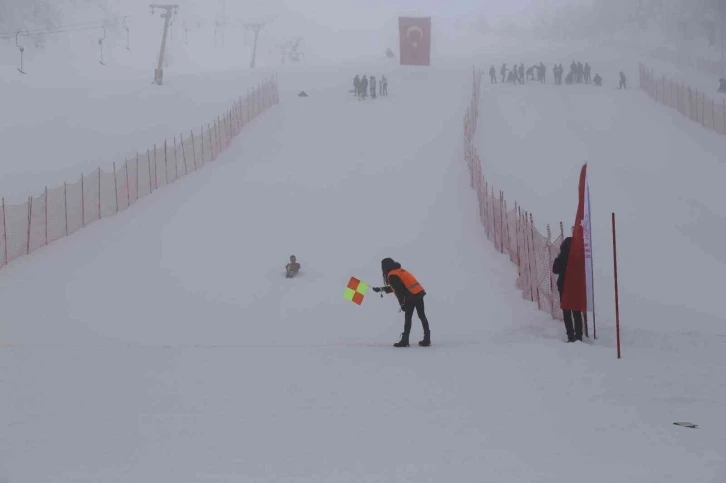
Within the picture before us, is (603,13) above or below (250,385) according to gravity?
above

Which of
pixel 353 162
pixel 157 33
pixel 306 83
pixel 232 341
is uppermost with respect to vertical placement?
pixel 157 33

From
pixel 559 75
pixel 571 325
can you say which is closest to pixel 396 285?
pixel 571 325

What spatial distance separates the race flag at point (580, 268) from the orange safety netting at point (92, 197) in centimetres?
1091

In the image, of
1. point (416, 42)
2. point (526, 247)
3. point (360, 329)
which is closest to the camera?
point (360, 329)

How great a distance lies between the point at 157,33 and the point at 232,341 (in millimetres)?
124204

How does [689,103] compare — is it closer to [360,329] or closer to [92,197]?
[92,197]

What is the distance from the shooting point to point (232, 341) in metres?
14.2

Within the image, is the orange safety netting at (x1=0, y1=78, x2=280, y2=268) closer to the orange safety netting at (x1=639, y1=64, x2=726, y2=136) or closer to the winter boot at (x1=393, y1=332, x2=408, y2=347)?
the winter boot at (x1=393, y1=332, x2=408, y2=347)

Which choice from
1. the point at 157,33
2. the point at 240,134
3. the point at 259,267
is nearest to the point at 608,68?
the point at 240,134

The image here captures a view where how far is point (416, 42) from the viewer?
64.6m

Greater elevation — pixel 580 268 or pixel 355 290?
pixel 580 268

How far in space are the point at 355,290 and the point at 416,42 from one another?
5431 centimetres

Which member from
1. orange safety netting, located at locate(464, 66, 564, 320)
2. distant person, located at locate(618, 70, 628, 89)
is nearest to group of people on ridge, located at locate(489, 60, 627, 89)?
distant person, located at locate(618, 70, 628, 89)

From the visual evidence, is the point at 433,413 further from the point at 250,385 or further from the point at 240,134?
the point at 240,134
